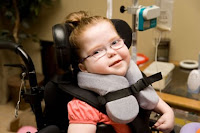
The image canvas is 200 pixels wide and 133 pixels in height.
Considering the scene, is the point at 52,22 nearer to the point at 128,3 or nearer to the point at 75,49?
the point at 128,3

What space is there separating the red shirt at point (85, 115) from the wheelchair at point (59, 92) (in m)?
0.02

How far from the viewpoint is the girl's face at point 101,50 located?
33.6 inches

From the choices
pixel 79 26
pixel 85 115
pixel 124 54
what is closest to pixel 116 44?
pixel 124 54

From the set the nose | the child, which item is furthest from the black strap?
the nose

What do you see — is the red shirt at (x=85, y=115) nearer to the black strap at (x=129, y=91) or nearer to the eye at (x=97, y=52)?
the black strap at (x=129, y=91)

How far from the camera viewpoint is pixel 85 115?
81 centimetres

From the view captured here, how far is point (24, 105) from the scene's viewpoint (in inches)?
95.4

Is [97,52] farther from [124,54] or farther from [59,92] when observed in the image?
[59,92]

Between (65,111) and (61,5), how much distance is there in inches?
61.7

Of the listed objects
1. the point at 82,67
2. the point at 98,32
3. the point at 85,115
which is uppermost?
the point at 98,32

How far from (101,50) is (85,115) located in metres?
0.24

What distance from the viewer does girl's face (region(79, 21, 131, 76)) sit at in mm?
853

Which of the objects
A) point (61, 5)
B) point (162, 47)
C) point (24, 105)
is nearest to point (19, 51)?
point (162, 47)

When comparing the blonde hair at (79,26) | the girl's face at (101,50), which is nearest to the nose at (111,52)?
the girl's face at (101,50)
